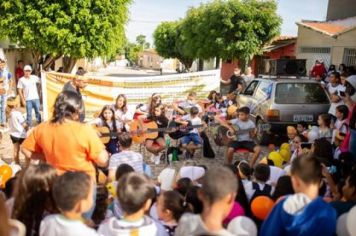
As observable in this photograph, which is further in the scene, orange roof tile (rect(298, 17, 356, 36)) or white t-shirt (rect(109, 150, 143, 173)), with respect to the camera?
orange roof tile (rect(298, 17, 356, 36))

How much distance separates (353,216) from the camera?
108 inches

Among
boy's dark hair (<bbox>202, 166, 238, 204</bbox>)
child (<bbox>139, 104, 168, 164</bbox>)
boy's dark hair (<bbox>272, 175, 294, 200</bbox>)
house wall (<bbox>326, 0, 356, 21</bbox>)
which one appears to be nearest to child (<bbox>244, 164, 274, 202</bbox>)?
boy's dark hair (<bbox>272, 175, 294, 200</bbox>)

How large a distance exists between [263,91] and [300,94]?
3.08 ft

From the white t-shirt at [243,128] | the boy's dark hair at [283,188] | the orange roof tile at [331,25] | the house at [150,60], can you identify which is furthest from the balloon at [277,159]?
the house at [150,60]

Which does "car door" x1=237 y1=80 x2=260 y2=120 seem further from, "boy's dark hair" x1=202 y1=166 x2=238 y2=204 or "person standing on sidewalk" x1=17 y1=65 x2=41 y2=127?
"boy's dark hair" x1=202 y1=166 x2=238 y2=204

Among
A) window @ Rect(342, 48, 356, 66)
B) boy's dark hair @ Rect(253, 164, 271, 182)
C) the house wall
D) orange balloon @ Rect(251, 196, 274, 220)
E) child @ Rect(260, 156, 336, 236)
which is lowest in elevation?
orange balloon @ Rect(251, 196, 274, 220)

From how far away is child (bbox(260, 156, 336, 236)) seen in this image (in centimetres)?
253

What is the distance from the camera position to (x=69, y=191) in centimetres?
256

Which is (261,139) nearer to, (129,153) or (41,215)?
(129,153)

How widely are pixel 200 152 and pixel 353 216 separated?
6.02 metres

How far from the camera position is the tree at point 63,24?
40.4 feet

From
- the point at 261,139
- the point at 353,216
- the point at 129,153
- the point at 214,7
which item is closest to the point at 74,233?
the point at 353,216

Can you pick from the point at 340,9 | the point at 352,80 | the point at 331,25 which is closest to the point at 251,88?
the point at 352,80

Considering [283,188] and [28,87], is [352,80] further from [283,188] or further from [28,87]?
[28,87]
